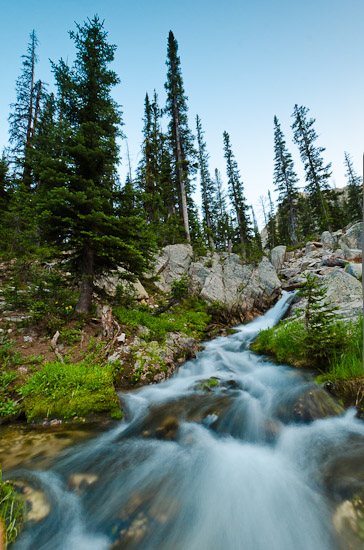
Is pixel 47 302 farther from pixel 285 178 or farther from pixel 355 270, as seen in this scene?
pixel 285 178

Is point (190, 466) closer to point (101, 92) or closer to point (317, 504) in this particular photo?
point (317, 504)

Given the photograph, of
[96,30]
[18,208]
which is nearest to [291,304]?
[96,30]

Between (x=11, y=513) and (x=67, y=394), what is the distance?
2.18m

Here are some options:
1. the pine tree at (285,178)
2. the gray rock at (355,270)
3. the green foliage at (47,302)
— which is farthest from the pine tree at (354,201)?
the green foliage at (47,302)

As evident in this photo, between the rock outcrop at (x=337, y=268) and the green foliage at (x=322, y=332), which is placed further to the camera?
the rock outcrop at (x=337, y=268)

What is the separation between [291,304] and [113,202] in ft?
33.4

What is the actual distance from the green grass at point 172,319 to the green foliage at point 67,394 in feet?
9.08

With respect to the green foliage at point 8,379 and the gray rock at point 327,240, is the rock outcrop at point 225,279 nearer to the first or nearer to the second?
the green foliage at point 8,379

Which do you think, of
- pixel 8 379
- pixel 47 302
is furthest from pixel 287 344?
pixel 47 302

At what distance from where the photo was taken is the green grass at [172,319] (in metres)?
7.86

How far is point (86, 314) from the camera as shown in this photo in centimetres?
729

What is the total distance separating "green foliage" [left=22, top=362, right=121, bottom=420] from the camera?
13.2ft

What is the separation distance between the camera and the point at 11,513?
2129 millimetres

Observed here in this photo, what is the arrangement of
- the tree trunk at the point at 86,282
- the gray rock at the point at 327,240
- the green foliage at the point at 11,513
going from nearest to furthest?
1. the green foliage at the point at 11,513
2. the tree trunk at the point at 86,282
3. the gray rock at the point at 327,240
